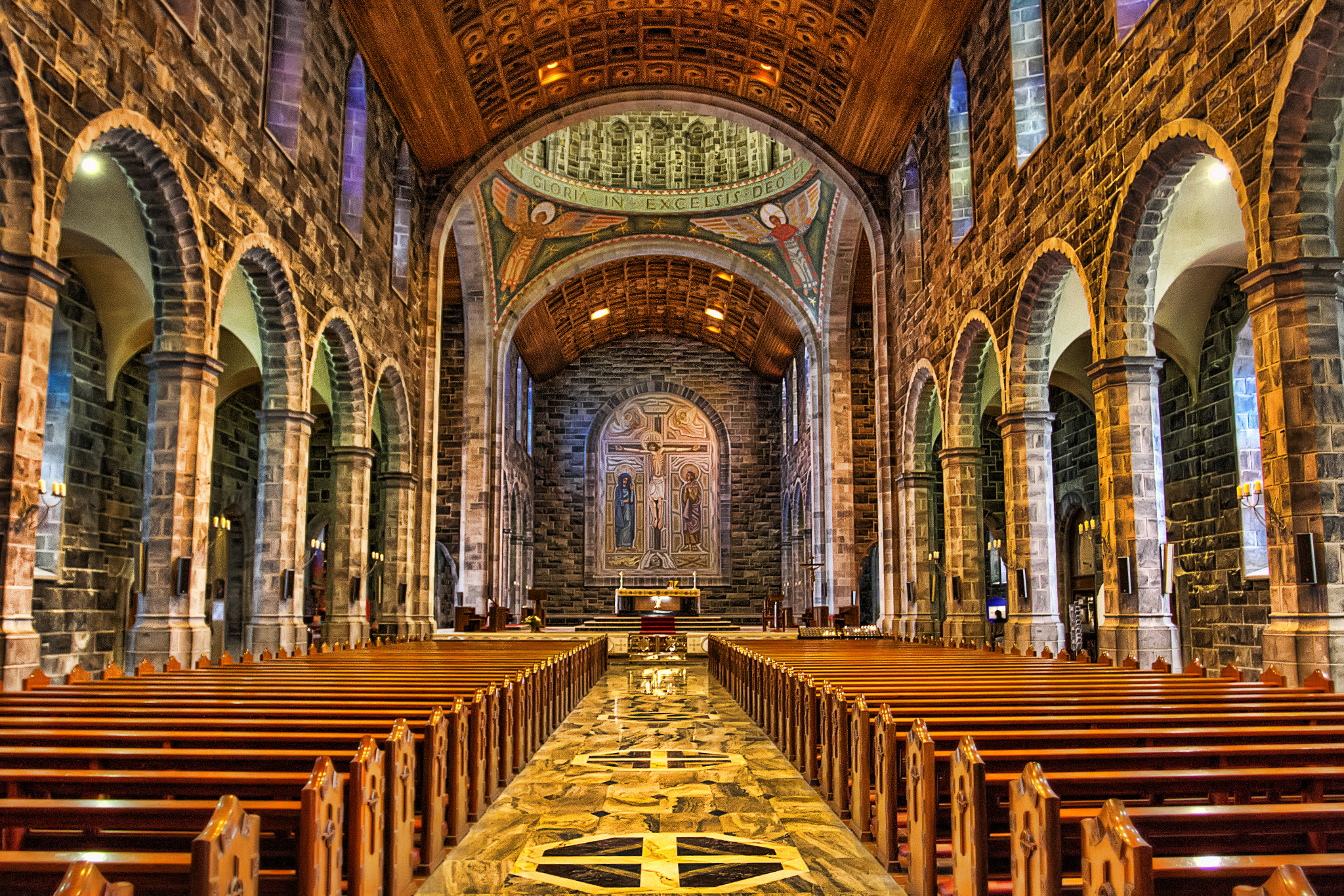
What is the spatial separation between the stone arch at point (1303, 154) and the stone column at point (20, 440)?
858 centimetres

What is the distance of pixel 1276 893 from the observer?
1816mm

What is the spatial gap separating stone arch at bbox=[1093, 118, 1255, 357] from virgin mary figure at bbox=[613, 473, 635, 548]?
24442 millimetres

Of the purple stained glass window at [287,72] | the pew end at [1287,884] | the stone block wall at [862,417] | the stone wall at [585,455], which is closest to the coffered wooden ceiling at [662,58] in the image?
the purple stained glass window at [287,72]

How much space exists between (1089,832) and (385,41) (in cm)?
1462

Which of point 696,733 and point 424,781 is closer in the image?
point 424,781

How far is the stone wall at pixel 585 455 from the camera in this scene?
108 feet

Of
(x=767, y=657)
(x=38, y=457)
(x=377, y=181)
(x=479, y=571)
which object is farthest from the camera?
(x=479, y=571)

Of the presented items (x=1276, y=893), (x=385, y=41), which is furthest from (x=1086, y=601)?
(x=1276, y=893)

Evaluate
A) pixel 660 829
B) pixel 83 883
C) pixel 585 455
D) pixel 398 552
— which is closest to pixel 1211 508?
pixel 660 829

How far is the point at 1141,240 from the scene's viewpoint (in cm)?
944

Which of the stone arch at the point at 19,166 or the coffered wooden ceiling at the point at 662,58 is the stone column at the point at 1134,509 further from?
the stone arch at the point at 19,166

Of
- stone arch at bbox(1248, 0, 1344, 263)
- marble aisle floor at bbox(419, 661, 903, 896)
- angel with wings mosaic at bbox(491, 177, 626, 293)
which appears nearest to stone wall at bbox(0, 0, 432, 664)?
marble aisle floor at bbox(419, 661, 903, 896)

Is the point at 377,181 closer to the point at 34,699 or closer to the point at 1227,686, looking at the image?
the point at 34,699

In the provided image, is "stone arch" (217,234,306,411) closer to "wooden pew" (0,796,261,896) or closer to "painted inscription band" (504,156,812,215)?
"wooden pew" (0,796,261,896)
